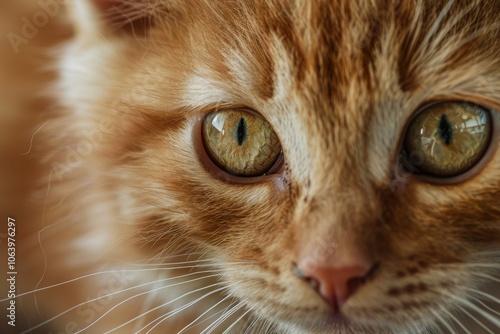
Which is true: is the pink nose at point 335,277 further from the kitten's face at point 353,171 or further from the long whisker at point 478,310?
the long whisker at point 478,310

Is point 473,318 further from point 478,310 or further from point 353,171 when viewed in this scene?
point 353,171

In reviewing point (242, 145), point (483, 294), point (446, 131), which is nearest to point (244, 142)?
point (242, 145)

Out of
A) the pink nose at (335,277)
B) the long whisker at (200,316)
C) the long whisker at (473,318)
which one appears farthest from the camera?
the long whisker at (200,316)

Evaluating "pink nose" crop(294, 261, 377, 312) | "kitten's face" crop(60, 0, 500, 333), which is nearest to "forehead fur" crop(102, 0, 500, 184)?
"kitten's face" crop(60, 0, 500, 333)

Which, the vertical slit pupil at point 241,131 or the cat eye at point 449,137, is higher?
the vertical slit pupil at point 241,131

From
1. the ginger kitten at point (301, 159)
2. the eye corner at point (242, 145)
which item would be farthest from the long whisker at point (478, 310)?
the eye corner at point (242, 145)

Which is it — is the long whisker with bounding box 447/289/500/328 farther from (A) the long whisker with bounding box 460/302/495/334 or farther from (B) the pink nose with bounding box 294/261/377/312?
(B) the pink nose with bounding box 294/261/377/312

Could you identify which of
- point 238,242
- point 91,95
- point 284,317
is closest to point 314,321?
point 284,317

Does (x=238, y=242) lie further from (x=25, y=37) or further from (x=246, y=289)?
(x=25, y=37)
